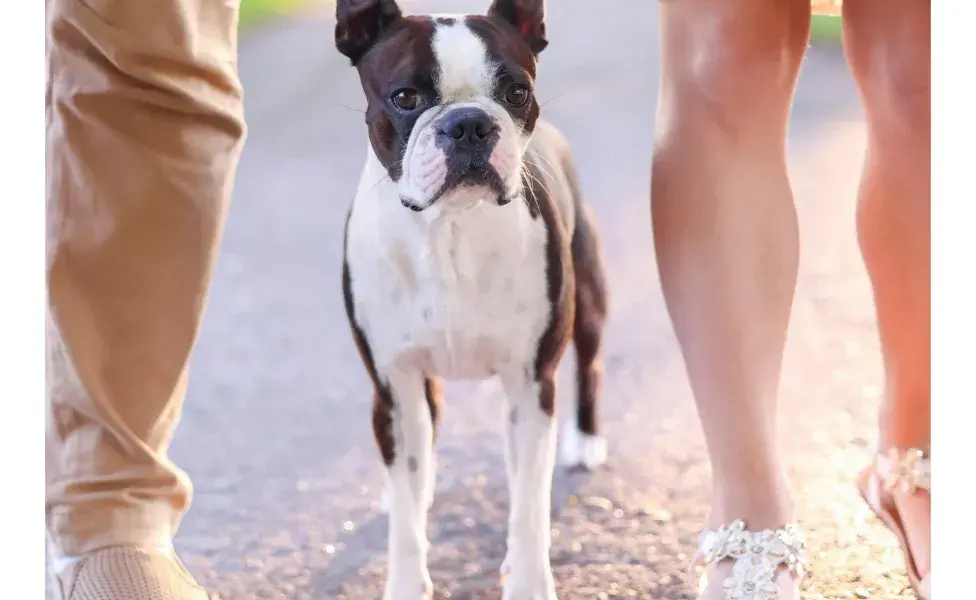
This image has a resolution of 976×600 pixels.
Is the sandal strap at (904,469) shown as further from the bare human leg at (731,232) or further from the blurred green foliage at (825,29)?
the blurred green foliage at (825,29)

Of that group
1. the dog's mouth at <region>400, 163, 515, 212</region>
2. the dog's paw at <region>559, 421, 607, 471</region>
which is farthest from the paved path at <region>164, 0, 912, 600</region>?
the dog's mouth at <region>400, 163, 515, 212</region>

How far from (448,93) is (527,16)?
0.13 metres

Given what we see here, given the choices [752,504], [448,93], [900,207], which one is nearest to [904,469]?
[752,504]

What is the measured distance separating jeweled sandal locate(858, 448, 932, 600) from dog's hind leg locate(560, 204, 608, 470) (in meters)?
0.29

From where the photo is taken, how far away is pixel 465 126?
35.1 inches

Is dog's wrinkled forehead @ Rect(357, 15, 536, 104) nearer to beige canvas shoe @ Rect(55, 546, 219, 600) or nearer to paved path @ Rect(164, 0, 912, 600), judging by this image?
paved path @ Rect(164, 0, 912, 600)

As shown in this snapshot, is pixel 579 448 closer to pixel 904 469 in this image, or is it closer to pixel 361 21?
pixel 904 469

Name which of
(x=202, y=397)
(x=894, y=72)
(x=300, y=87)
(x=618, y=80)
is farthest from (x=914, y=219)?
(x=202, y=397)

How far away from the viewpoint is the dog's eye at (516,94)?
0.94 meters

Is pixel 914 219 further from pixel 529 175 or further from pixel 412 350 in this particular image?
pixel 412 350

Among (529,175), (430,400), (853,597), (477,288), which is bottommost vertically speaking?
(853,597)

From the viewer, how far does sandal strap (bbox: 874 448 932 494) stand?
3.45ft

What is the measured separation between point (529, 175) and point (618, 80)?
15cm

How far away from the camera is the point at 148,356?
1.05m
